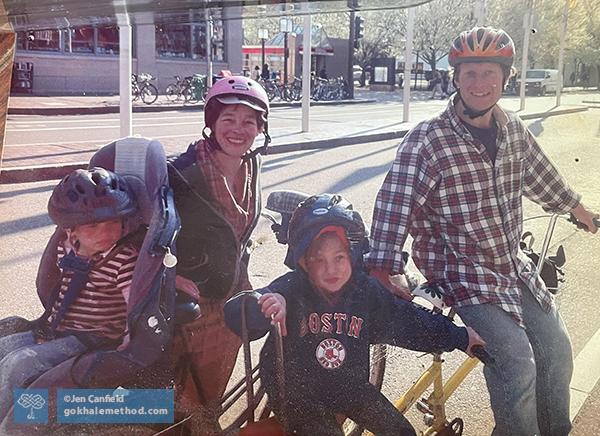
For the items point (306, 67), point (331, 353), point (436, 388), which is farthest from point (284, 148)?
point (436, 388)

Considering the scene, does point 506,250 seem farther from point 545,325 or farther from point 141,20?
point 141,20

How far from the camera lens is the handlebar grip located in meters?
1.97

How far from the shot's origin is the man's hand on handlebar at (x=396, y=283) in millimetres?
1838

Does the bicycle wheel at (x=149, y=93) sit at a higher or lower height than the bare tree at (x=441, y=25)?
lower

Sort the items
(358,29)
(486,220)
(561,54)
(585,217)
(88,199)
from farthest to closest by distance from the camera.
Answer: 1. (585,217)
2. (561,54)
3. (486,220)
4. (358,29)
5. (88,199)

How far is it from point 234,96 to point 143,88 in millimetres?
244

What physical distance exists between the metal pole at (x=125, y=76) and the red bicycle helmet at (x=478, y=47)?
2.61 feet

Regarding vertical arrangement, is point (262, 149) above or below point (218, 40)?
below

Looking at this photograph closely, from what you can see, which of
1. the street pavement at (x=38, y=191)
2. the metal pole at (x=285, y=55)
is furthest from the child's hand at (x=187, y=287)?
the metal pole at (x=285, y=55)

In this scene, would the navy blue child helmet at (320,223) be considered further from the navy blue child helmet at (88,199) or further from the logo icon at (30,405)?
the logo icon at (30,405)

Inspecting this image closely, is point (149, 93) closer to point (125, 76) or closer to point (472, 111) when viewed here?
point (125, 76)

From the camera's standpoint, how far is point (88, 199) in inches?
62.1

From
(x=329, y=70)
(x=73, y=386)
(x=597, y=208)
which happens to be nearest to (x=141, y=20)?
(x=329, y=70)

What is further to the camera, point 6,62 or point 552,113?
point 552,113
